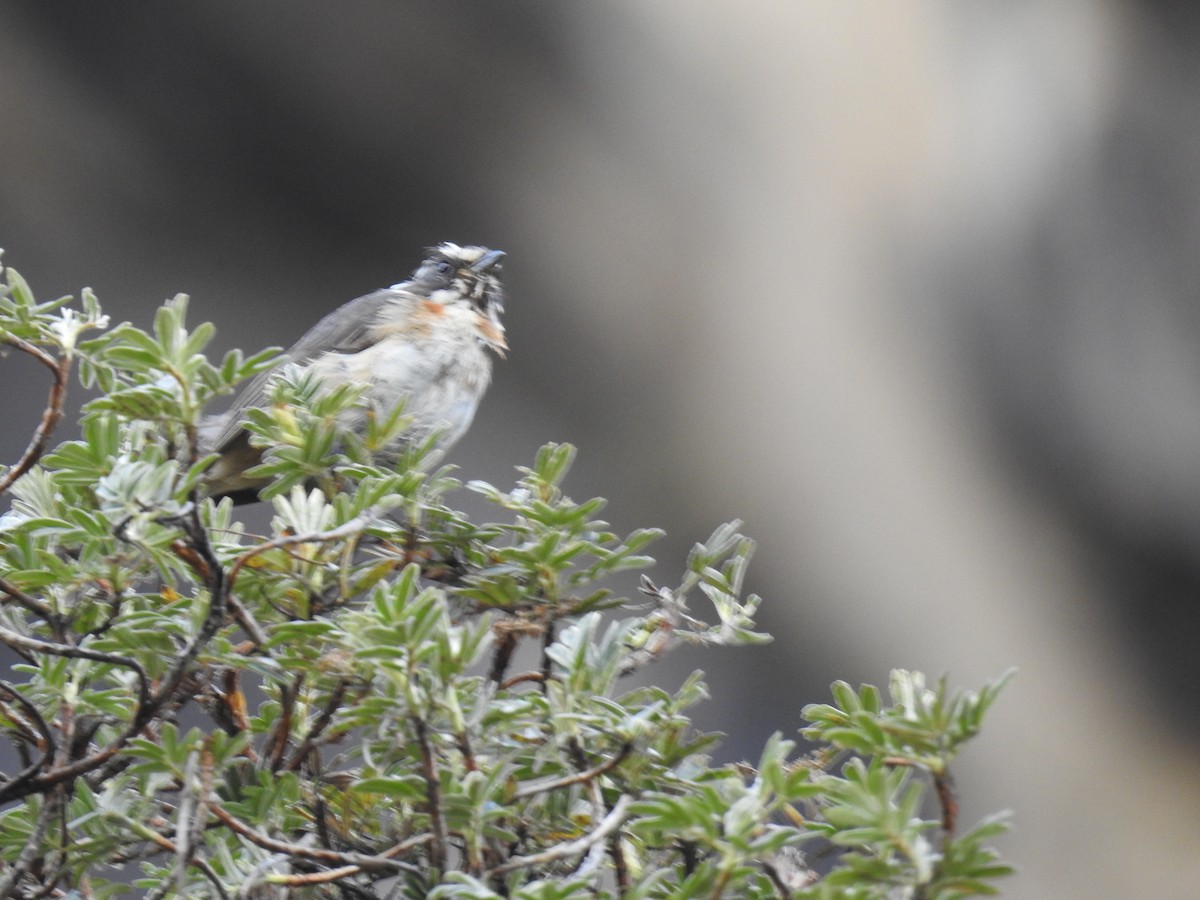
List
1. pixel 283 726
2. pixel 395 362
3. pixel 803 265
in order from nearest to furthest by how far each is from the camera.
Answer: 1. pixel 283 726
2. pixel 395 362
3. pixel 803 265

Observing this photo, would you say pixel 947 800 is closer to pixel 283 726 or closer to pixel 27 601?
pixel 283 726

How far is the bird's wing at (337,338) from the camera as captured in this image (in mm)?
2408

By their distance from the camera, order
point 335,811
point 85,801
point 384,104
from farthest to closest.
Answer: point 384,104
point 335,811
point 85,801

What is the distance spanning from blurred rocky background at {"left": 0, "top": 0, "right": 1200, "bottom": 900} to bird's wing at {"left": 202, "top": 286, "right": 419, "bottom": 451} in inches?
68.3

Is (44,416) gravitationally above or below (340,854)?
above

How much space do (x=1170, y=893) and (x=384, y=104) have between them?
3822 mm

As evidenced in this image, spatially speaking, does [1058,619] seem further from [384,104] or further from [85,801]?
[85,801]

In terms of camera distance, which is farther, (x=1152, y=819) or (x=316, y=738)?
(x=1152, y=819)

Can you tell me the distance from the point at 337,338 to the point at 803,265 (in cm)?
214

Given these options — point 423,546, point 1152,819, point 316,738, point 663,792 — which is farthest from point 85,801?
point 1152,819

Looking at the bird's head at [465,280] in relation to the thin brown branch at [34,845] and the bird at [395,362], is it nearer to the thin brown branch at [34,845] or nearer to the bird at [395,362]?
the bird at [395,362]

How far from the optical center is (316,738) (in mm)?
985

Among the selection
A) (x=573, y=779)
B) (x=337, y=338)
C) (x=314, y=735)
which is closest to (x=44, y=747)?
(x=314, y=735)

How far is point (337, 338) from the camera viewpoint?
2477 millimetres
